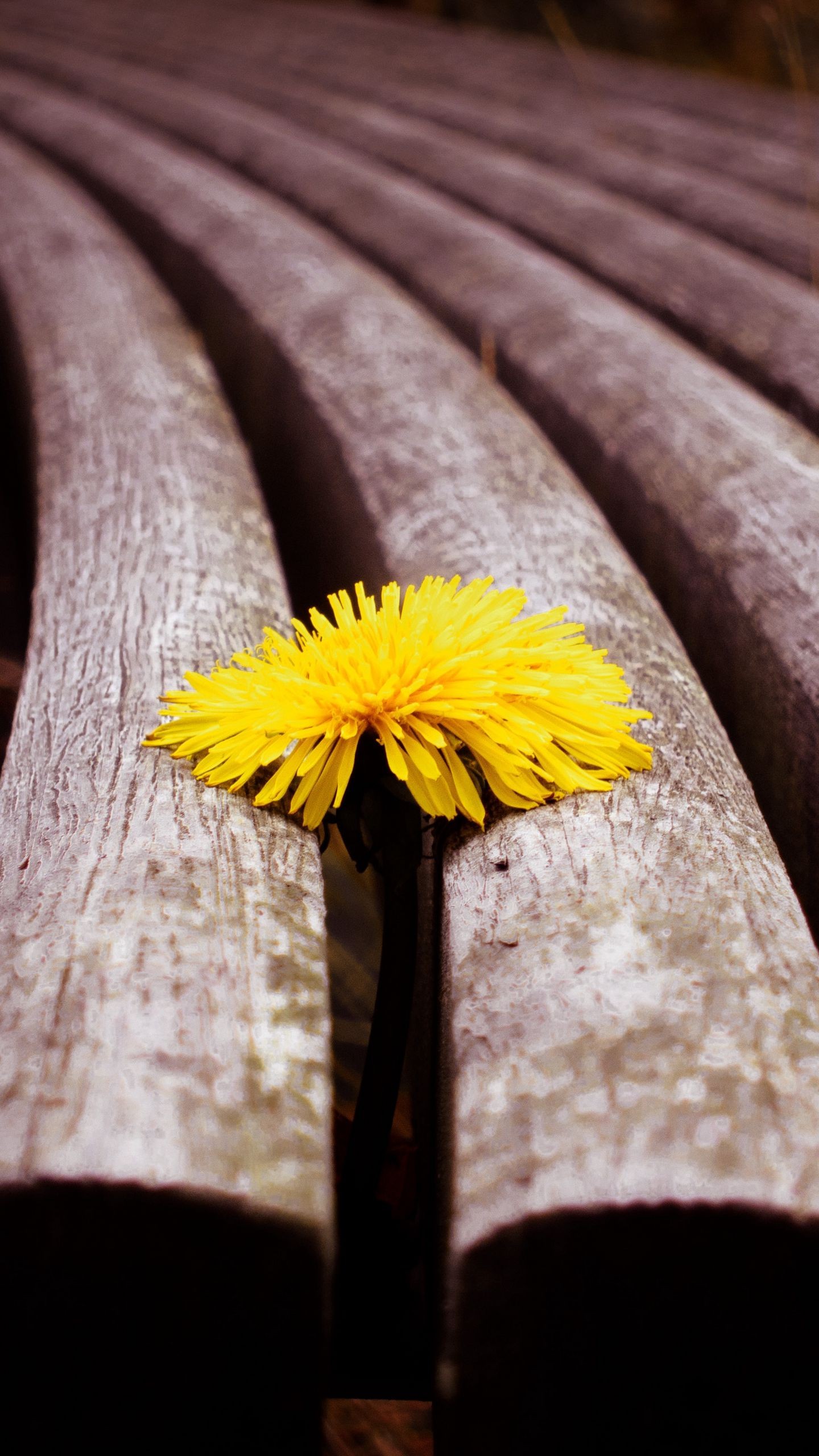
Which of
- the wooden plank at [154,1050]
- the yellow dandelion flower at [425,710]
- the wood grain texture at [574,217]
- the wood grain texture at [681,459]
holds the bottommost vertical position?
the wooden plank at [154,1050]

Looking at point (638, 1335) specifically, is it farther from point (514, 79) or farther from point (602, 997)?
point (514, 79)

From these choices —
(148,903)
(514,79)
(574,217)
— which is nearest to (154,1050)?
(148,903)

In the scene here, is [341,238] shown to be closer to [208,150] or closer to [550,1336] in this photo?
[208,150]

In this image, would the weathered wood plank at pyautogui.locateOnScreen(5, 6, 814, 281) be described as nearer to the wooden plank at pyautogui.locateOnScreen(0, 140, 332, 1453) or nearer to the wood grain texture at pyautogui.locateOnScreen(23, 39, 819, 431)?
the wood grain texture at pyautogui.locateOnScreen(23, 39, 819, 431)

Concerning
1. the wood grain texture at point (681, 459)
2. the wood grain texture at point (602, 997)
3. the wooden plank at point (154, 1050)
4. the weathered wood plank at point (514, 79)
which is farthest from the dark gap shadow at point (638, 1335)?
the weathered wood plank at point (514, 79)

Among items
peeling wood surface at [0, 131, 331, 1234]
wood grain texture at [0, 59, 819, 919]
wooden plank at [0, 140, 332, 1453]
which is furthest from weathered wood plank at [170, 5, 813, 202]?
wooden plank at [0, 140, 332, 1453]

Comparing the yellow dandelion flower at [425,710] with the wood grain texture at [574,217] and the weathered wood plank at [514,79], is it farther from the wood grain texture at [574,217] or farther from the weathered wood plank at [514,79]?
the weathered wood plank at [514,79]

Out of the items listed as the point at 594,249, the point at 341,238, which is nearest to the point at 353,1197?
the point at 594,249
